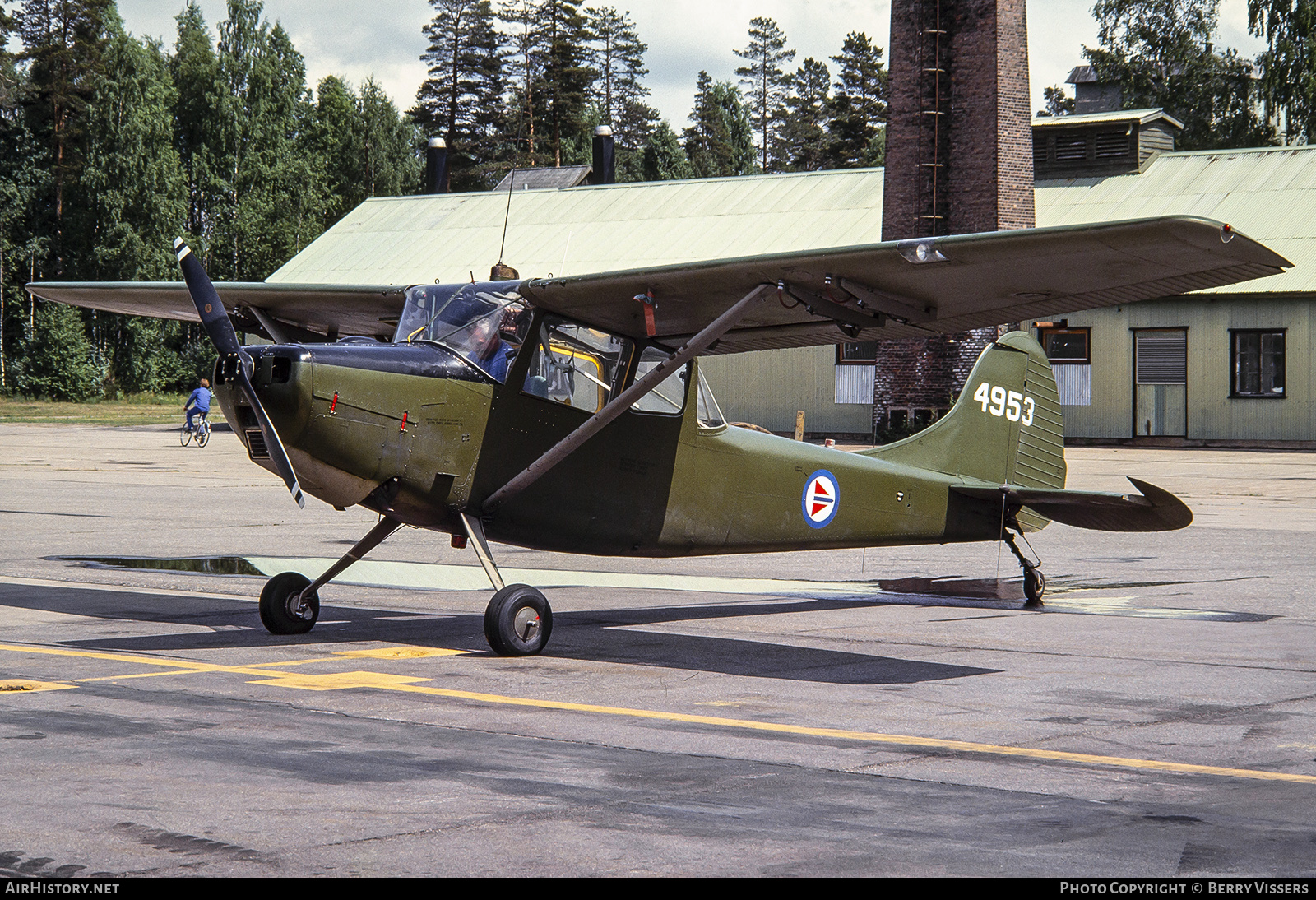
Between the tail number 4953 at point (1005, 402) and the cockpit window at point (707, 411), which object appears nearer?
the cockpit window at point (707, 411)

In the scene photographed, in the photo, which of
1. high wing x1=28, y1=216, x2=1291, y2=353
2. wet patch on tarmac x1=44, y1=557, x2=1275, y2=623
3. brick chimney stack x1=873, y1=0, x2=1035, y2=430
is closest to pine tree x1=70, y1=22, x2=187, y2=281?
brick chimney stack x1=873, y1=0, x2=1035, y2=430

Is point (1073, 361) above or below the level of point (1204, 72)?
below

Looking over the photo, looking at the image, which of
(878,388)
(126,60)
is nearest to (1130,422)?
(878,388)

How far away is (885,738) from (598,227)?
45568mm

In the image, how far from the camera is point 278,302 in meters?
11.3

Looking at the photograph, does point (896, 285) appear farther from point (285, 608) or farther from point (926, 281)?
point (285, 608)

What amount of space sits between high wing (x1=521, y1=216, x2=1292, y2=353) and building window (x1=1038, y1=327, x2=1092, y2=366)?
108ft

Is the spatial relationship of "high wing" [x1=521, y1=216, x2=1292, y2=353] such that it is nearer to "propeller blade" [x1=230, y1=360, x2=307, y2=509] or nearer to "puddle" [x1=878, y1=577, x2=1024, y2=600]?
"propeller blade" [x1=230, y1=360, x2=307, y2=509]

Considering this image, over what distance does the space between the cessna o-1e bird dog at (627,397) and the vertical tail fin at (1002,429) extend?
0.08 meters

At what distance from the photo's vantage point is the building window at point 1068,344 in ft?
135

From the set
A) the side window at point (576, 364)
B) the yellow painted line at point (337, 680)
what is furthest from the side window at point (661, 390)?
the yellow painted line at point (337, 680)

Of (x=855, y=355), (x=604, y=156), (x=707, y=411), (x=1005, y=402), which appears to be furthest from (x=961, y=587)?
(x=604, y=156)

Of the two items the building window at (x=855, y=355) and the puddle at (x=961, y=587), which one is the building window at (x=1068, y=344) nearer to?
the building window at (x=855, y=355)

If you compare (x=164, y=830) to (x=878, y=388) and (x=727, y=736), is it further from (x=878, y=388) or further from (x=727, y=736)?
(x=878, y=388)
